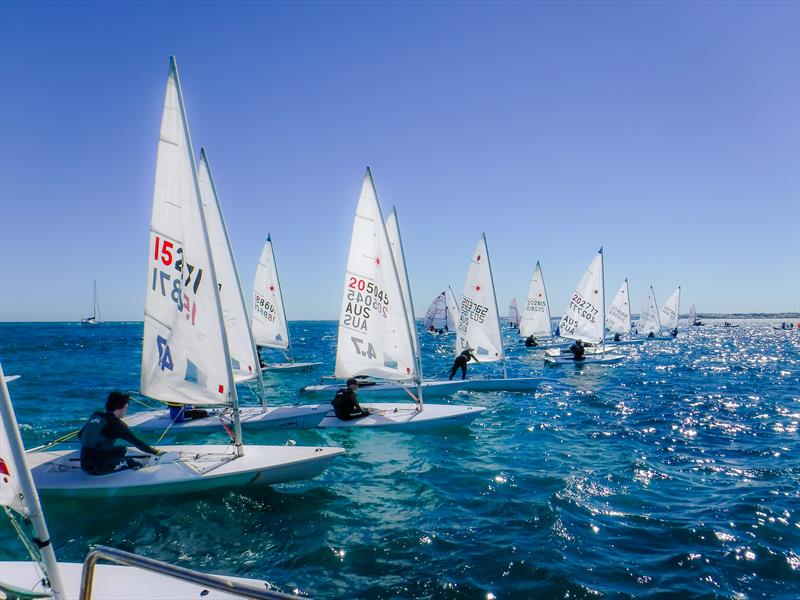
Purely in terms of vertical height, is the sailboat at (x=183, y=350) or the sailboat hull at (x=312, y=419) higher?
the sailboat at (x=183, y=350)

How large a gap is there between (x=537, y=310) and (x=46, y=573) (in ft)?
124

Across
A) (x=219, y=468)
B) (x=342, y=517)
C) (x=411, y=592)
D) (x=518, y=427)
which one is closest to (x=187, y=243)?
(x=219, y=468)

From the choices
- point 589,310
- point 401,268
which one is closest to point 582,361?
point 589,310

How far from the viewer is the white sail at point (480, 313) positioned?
2025cm

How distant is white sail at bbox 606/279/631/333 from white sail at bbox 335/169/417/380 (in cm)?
4068

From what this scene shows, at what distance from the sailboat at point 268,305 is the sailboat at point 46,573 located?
830 inches

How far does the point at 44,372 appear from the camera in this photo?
93.0ft

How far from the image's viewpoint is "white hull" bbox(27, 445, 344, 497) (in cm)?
743

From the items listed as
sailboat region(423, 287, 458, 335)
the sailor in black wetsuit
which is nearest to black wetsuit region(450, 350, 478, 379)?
the sailor in black wetsuit

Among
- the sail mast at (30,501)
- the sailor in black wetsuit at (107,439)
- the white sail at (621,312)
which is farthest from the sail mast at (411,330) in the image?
the white sail at (621,312)

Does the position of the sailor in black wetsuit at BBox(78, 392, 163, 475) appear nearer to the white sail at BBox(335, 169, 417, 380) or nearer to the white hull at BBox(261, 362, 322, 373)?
the white sail at BBox(335, 169, 417, 380)

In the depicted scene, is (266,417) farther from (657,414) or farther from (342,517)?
(657,414)

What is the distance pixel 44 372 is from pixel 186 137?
91.7 ft

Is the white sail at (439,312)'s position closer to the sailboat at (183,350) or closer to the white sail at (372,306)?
the white sail at (372,306)
